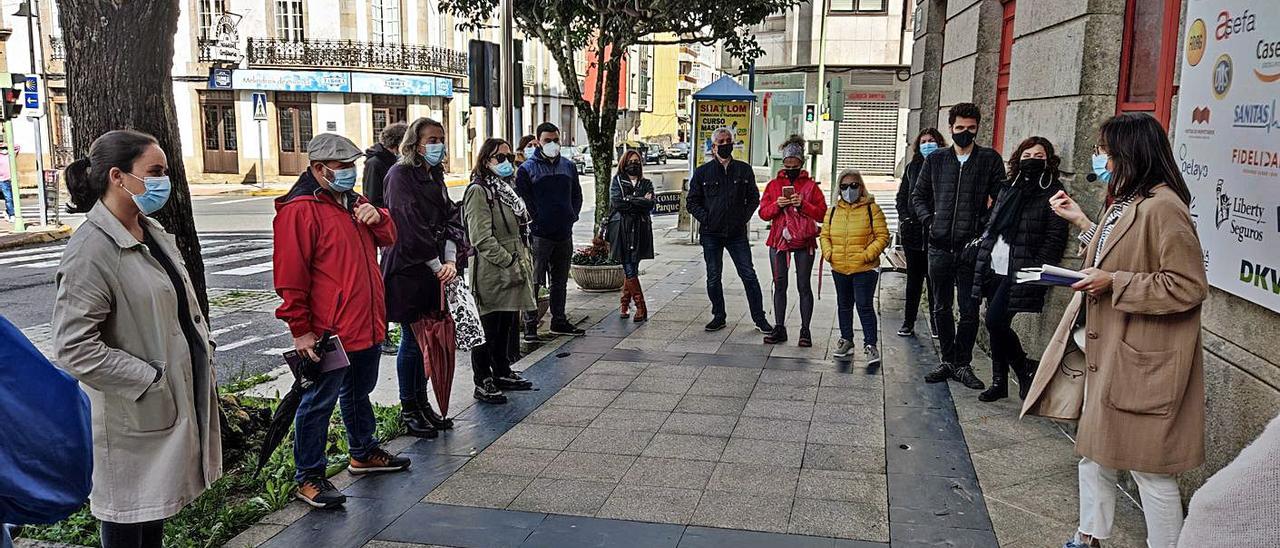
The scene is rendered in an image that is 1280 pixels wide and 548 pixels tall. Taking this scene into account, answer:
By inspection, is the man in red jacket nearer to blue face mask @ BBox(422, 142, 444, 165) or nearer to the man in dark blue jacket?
blue face mask @ BBox(422, 142, 444, 165)

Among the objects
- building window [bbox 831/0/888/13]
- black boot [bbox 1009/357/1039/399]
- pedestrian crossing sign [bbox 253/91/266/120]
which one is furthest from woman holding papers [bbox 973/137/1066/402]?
building window [bbox 831/0/888/13]

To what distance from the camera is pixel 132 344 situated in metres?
3.40

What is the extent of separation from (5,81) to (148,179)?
2777 cm

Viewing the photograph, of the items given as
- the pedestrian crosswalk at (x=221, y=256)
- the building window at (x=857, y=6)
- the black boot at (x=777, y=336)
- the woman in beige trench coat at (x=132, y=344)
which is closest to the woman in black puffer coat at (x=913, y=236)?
the black boot at (x=777, y=336)

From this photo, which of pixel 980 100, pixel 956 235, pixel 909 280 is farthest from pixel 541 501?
pixel 980 100

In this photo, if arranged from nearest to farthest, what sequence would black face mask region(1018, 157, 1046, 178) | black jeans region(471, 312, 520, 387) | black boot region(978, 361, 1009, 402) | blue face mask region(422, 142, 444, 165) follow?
1. blue face mask region(422, 142, 444, 165)
2. black face mask region(1018, 157, 1046, 178)
3. black boot region(978, 361, 1009, 402)
4. black jeans region(471, 312, 520, 387)

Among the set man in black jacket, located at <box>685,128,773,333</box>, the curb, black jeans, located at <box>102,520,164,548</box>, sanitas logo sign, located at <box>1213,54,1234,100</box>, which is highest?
sanitas logo sign, located at <box>1213,54,1234,100</box>

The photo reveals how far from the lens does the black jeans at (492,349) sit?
6766 mm

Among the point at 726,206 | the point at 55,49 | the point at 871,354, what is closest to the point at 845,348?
the point at 871,354

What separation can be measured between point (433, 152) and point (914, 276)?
15.9ft

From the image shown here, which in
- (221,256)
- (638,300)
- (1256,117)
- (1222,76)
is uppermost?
(1222,76)

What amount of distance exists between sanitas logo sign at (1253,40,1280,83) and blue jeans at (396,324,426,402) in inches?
180

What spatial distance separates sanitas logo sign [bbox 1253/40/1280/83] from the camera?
393 centimetres

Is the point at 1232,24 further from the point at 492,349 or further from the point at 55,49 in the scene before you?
the point at 55,49
